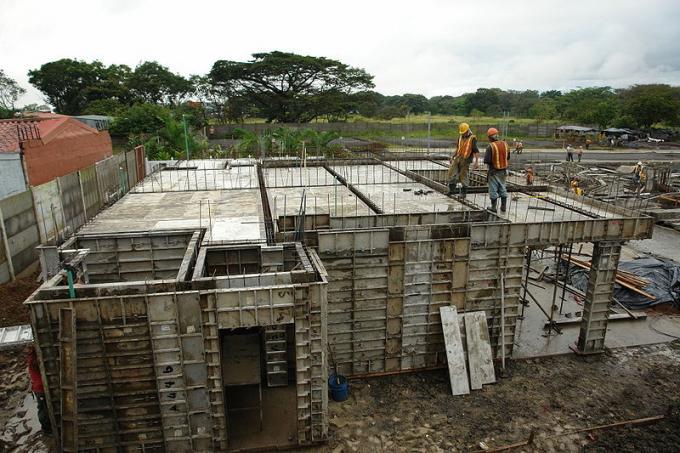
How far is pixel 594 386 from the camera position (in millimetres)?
11047

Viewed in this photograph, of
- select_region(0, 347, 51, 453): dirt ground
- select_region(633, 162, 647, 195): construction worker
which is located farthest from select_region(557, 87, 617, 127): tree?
select_region(0, 347, 51, 453): dirt ground

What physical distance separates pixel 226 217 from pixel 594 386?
33.9ft

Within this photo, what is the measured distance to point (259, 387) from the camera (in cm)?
899

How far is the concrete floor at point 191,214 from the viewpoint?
37.9 ft

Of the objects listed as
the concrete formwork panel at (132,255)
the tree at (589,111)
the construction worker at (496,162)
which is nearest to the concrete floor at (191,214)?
the concrete formwork panel at (132,255)

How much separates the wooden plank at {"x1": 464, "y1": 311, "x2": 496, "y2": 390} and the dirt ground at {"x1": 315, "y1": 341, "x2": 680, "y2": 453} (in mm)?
262

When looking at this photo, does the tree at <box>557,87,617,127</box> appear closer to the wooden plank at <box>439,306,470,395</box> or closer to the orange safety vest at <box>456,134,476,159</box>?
the orange safety vest at <box>456,134,476,159</box>

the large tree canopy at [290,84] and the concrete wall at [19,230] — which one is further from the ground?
the large tree canopy at [290,84]

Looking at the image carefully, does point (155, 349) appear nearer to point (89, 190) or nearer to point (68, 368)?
point (68, 368)

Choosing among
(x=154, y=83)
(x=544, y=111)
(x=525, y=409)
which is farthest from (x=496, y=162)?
(x=544, y=111)

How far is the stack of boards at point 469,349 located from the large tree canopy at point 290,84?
47.8m

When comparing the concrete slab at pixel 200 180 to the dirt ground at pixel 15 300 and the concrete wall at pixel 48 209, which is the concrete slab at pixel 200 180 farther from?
the dirt ground at pixel 15 300

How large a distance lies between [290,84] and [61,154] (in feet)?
117

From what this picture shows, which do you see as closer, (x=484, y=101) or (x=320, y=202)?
(x=320, y=202)
